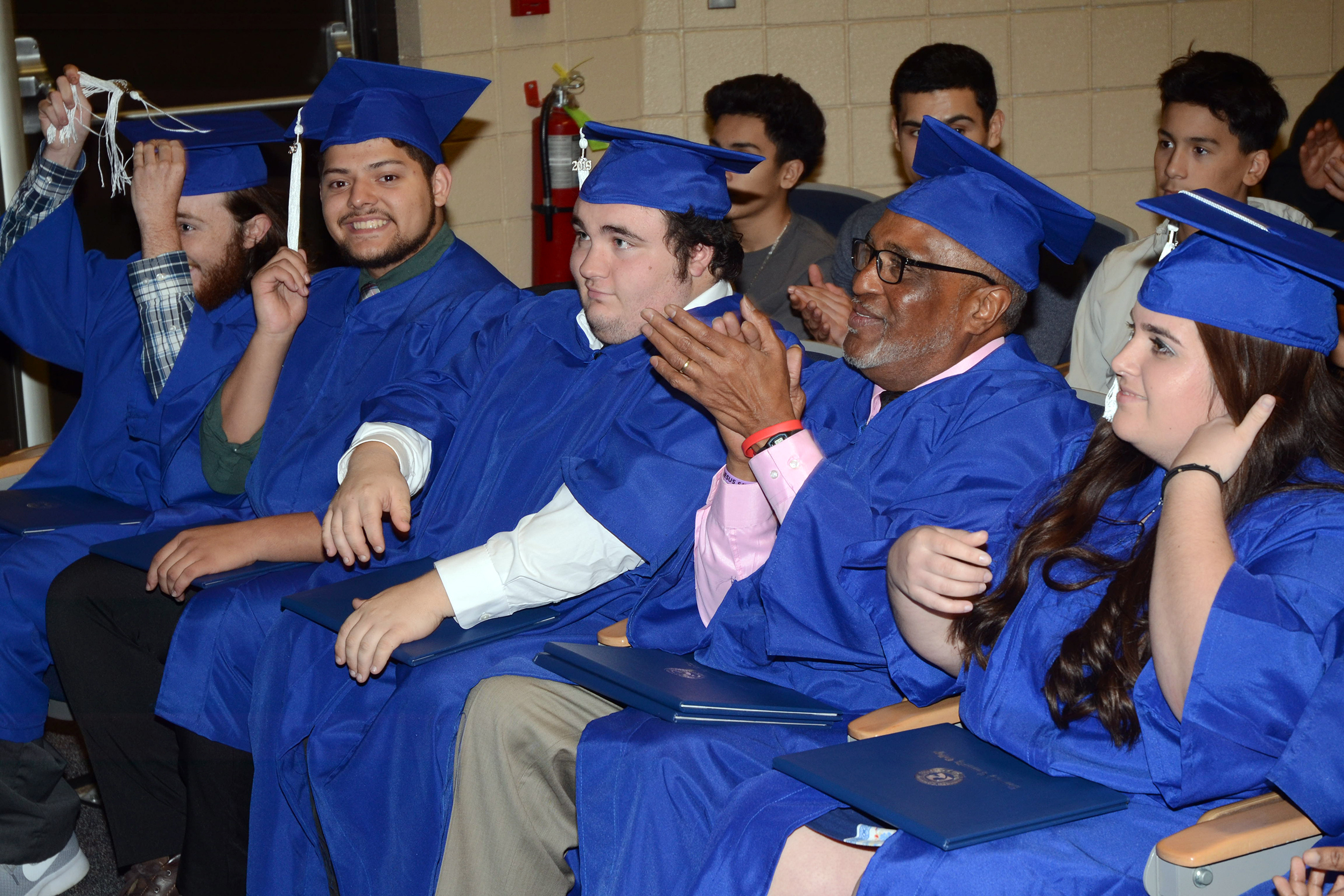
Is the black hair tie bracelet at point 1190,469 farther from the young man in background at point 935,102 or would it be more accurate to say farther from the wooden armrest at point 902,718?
the young man in background at point 935,102

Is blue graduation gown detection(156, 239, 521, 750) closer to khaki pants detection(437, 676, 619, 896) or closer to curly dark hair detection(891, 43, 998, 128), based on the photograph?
khaki pants detection(437, 676, 619, 896)

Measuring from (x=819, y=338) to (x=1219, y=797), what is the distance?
175cm

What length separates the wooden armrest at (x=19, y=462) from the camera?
9.96ft

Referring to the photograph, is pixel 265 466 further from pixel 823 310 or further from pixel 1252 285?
pixel 1252 285

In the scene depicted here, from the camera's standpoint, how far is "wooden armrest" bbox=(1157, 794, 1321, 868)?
1.29 metres

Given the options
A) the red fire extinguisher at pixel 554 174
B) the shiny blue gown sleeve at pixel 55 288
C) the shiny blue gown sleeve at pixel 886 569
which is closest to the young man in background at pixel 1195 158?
the shiny blue gown sleeve at pixel 886 569

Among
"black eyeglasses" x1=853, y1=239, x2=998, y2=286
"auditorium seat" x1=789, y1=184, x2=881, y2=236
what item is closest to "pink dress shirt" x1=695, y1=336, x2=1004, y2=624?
"black eyeglasses" x1=853, y1=239, x2=998, y2=286

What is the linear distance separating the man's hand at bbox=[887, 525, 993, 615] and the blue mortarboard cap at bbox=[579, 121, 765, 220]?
2.86ft

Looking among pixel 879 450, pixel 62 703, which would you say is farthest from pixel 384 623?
pixel 62 703

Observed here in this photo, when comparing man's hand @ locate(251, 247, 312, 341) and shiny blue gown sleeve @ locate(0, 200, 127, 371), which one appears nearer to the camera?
man's hand @ locate(251, 247, 312, 341)

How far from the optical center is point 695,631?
2.07 m

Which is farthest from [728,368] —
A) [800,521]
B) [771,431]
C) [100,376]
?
[100,376]

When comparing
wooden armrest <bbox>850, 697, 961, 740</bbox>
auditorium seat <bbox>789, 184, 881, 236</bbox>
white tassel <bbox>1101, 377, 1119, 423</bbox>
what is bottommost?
wooden armrest <bbox>850, 697, 961, 740</bbox>

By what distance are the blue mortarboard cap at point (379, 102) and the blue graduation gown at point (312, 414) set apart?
296mm
